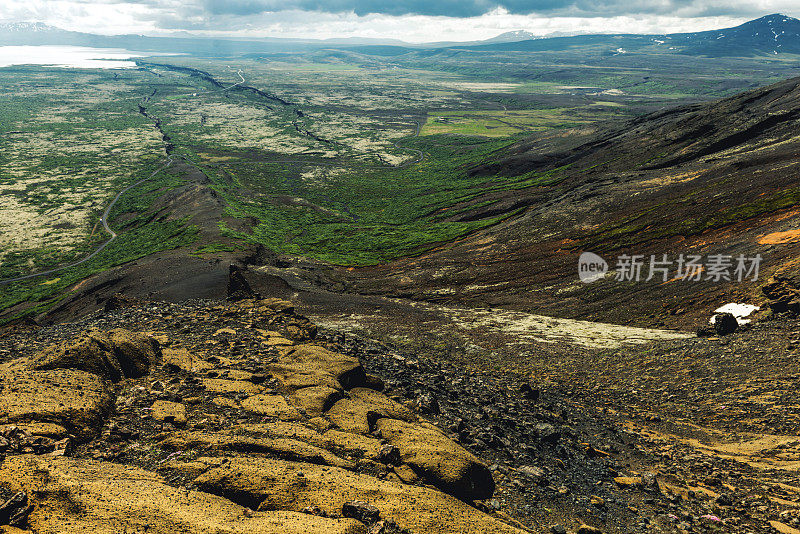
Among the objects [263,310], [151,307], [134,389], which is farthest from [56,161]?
[134,389]

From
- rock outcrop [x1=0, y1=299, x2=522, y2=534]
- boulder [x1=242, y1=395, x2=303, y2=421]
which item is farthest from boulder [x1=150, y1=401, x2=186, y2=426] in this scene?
boulder [x1=242, y1=395, x2=303, y2=421]

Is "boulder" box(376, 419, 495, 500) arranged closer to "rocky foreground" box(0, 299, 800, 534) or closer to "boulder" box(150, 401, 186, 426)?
"rocky foreground" box(0, 299, 800, 534)

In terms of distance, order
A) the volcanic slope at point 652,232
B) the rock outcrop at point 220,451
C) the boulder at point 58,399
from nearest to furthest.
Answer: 1. the rock outcrop at point 220,451
2. the boulder at point 58,399
3. the volcanic slope at point 652,232

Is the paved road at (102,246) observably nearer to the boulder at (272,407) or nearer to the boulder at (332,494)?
the boulder at (272,407)

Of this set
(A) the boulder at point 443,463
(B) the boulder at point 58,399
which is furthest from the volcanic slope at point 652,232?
(B) the boulder at point 58,399

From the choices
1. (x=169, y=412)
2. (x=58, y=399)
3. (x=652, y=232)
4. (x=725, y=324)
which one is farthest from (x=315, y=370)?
(x=652, y=232)

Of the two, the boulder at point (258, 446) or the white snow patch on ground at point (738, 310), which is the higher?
the boulder at point (258, 446)

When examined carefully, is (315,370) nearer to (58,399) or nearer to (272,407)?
(272,407)
